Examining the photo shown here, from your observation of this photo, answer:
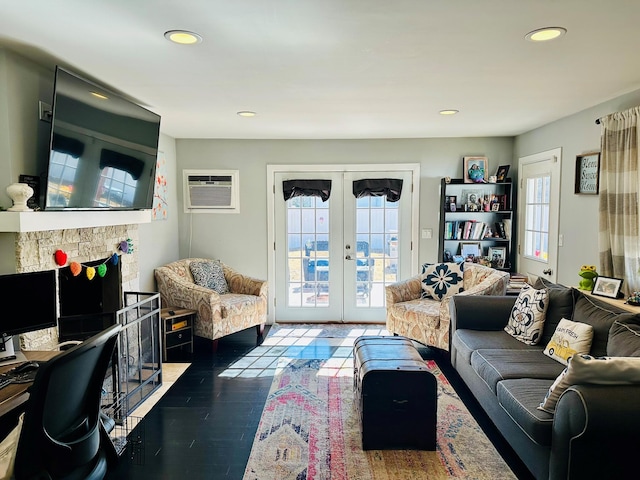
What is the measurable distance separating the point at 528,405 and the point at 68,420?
2128 millimetres

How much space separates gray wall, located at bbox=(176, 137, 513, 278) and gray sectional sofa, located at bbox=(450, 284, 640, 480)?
1.88 metres

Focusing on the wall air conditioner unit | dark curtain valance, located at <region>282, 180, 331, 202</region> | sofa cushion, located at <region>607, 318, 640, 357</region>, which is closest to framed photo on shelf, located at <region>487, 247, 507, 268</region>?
dark curtain valance, located at <region>282, 180, 331, 202</region>

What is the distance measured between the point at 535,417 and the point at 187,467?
1887 millimetres

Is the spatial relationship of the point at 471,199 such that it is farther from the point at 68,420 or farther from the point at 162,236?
the point at 68,420

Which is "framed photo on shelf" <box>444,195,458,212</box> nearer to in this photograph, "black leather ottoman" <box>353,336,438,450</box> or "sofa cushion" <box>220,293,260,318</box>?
"sofa cushion" <box>220,293,260,318</box>

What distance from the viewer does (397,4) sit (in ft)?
5.93

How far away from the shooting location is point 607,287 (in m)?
3.21

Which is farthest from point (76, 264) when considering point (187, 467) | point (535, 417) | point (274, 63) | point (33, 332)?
point (535, 417)

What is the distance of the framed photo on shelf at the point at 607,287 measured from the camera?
10.3ft

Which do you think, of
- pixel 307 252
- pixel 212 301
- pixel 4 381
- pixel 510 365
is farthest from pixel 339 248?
pixel 4 381

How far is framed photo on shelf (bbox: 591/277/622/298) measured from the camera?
10.3 ft

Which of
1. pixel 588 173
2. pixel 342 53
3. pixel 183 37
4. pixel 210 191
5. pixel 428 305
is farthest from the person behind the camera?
pixel 210 191

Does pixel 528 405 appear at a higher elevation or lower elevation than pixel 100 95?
lower

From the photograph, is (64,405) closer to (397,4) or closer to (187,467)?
(187,467)
